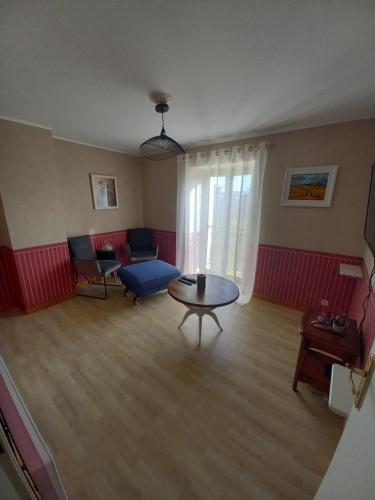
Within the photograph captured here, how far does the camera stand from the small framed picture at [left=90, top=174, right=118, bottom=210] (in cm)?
330

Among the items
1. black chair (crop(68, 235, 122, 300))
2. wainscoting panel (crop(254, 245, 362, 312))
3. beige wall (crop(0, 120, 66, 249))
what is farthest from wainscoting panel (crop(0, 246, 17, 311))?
wainscoting panel (crop(254, 245, 362, 312))

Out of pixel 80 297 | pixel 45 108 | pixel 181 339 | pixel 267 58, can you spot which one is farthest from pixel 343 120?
pixel 80 297

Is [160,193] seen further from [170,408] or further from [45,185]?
[170,408]

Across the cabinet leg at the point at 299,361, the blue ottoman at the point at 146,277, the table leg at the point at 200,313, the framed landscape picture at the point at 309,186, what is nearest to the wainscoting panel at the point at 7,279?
the blue ottoman at the point at 146,277

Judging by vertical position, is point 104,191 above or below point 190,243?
above

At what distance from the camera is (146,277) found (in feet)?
8.84

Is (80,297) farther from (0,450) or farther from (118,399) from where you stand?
(0,450)

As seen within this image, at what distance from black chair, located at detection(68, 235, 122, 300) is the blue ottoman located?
0.88 ft

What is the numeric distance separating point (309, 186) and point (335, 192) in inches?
11.2

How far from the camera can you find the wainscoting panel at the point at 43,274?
2.42m

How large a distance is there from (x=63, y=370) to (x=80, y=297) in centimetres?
140

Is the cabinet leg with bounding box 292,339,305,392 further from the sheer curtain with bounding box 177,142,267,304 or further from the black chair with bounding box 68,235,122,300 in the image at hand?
the black chair with bounding box 68,235,122,300

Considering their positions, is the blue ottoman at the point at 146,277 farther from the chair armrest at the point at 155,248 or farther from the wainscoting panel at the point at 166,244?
the wainscoting panel at the point at 166,244

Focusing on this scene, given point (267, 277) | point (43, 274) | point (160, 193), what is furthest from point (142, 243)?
point (267, 277)
